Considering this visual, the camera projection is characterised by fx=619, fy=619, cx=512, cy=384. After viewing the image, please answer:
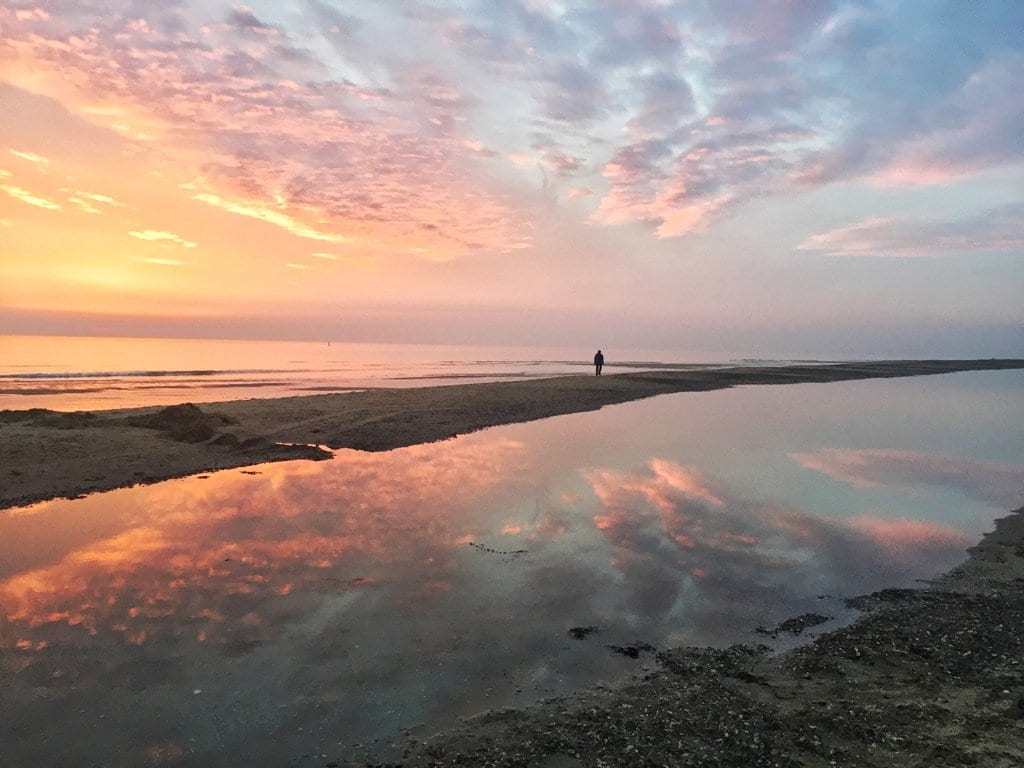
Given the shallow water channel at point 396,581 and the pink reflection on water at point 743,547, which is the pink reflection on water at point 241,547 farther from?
the pink reflection on water at point 743,547

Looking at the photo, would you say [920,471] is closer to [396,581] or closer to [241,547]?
[396,581]

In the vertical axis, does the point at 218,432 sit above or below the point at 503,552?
above

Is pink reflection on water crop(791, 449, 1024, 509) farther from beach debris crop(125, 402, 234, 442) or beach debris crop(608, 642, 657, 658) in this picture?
beach debris crop(125, 402, 234, 442)

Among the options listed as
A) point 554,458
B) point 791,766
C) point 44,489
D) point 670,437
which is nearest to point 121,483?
point 44,489

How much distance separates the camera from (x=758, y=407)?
154ft

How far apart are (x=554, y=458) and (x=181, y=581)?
14990 mm

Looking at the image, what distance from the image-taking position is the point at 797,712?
24.5 ft

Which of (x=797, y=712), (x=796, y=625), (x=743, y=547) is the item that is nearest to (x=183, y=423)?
(x=743, y=547)

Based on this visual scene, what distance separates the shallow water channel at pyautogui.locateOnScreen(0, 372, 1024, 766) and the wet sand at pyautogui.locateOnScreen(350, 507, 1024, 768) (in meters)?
0.55

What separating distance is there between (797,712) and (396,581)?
704 centimetres

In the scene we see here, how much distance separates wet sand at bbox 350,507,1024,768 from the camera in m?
6.65

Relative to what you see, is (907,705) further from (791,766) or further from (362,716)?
(362,716)

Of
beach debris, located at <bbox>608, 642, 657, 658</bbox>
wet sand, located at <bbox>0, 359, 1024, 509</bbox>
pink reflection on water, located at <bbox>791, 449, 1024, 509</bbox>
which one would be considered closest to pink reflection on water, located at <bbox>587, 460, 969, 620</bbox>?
beach debris, located at <bbox>608, 642, 657, 658</bbox>

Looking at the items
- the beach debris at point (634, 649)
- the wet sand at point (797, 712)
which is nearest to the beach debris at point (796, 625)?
the wet sand at point (797, 712)
